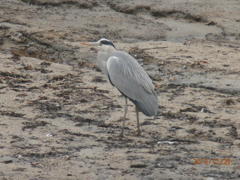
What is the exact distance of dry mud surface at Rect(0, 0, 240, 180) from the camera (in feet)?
13.5

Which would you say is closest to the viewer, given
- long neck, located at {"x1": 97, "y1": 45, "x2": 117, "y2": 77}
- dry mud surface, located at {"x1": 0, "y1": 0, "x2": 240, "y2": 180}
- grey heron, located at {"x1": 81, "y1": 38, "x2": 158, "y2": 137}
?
dry mud surface, located at {"x1": 0, "y1": 0, "x2": 240, "y2": 180}

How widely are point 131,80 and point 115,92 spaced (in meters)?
1.08

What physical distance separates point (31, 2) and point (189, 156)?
7281mm

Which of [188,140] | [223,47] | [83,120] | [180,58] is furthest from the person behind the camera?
[223,47]

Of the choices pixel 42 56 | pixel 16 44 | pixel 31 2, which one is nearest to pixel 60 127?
pixel 42 56

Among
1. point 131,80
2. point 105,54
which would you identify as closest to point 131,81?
point 131,80

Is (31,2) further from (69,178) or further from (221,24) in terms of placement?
(69,178)

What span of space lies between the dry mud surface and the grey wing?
36 cm

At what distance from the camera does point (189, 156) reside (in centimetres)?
435

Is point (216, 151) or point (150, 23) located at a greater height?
point (150, 23)
